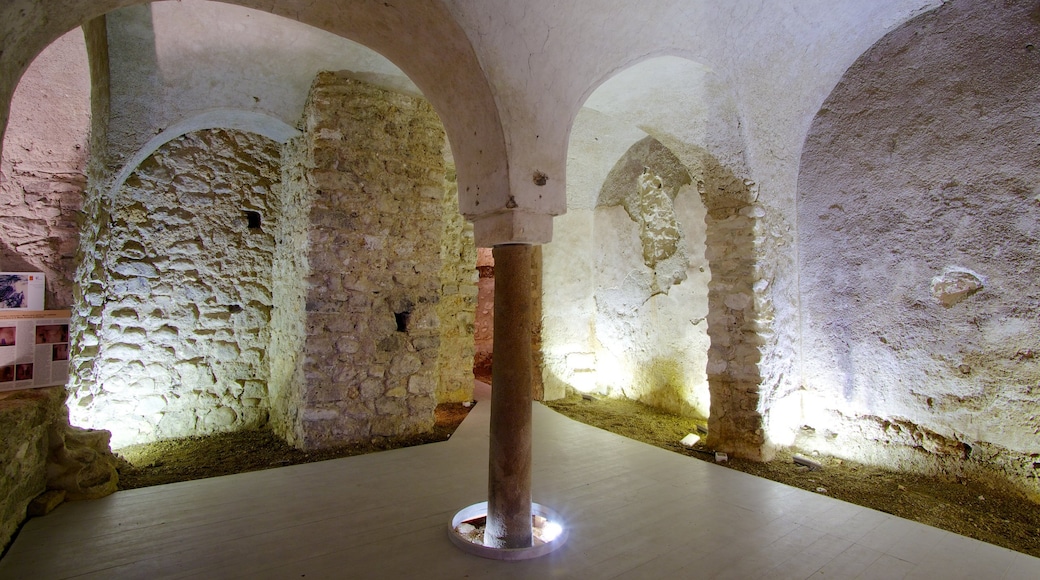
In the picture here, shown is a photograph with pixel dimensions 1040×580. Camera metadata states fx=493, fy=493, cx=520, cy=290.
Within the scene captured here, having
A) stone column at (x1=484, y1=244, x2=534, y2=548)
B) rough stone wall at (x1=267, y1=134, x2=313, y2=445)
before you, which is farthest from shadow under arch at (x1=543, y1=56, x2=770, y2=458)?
rough stone wall at (x1=267, y1=134, x2=313, y2=445)

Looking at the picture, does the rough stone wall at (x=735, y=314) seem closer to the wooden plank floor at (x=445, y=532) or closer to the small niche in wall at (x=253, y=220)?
the wooden plank floor at (x=445, y=532)

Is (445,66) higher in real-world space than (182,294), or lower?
higher

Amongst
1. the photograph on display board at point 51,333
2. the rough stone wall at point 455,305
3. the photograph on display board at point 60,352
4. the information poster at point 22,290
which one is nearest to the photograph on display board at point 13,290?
the information poster at point 22,290

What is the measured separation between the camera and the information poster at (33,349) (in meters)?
2.64

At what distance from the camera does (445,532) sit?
8.69 feet

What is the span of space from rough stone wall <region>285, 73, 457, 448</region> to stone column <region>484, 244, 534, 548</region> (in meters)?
1.87

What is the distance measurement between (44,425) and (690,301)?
5.40 m

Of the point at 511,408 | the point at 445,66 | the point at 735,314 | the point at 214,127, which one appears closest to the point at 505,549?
the point at 511,408

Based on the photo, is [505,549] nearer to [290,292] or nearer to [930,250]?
[290,292]

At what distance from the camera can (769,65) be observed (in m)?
3.75

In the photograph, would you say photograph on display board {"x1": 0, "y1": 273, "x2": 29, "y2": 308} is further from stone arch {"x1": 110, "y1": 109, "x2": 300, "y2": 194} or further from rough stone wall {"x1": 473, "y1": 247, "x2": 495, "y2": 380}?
rough stone wall {"x1": 473, "y1": 247, "x2": 495, "y2": 380}

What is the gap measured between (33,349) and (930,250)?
580cm

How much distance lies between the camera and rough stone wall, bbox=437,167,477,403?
6078 millimetres

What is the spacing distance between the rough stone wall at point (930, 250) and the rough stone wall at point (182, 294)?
517 centimetres
